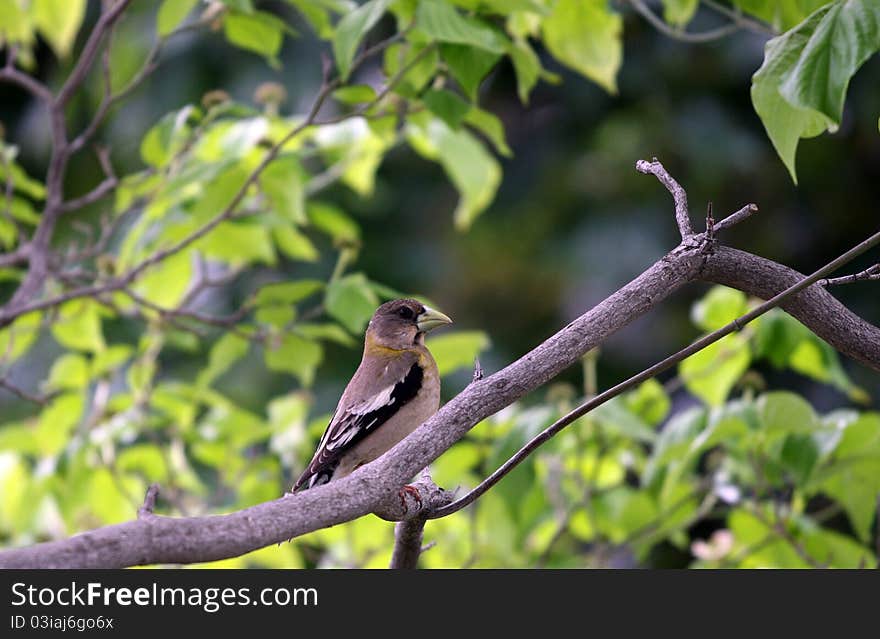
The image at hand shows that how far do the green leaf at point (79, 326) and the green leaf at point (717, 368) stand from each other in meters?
2.40

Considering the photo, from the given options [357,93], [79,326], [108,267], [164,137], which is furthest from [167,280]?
[357,93]

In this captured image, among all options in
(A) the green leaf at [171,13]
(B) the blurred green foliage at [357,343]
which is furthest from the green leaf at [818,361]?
(A) the green leaf at [171,13]

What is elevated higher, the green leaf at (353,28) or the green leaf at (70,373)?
the green leaf at (353,28)

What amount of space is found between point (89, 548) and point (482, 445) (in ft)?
10.8

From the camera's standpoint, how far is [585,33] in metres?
3.98

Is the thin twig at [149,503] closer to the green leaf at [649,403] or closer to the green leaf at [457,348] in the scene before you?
the green leaf at [457,348]

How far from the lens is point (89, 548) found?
5.02 ft

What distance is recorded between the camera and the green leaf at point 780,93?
2.24 meters

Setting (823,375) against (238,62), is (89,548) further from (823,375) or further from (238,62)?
(238,62)

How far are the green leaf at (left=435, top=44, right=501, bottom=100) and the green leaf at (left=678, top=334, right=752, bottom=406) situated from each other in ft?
4.99

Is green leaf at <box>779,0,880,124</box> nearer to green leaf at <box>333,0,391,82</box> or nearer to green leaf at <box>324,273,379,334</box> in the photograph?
green leaf at <box>333,0,391,82</box>

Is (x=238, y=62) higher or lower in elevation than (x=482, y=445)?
higher

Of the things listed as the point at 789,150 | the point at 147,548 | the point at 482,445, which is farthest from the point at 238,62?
the point at 147,548
